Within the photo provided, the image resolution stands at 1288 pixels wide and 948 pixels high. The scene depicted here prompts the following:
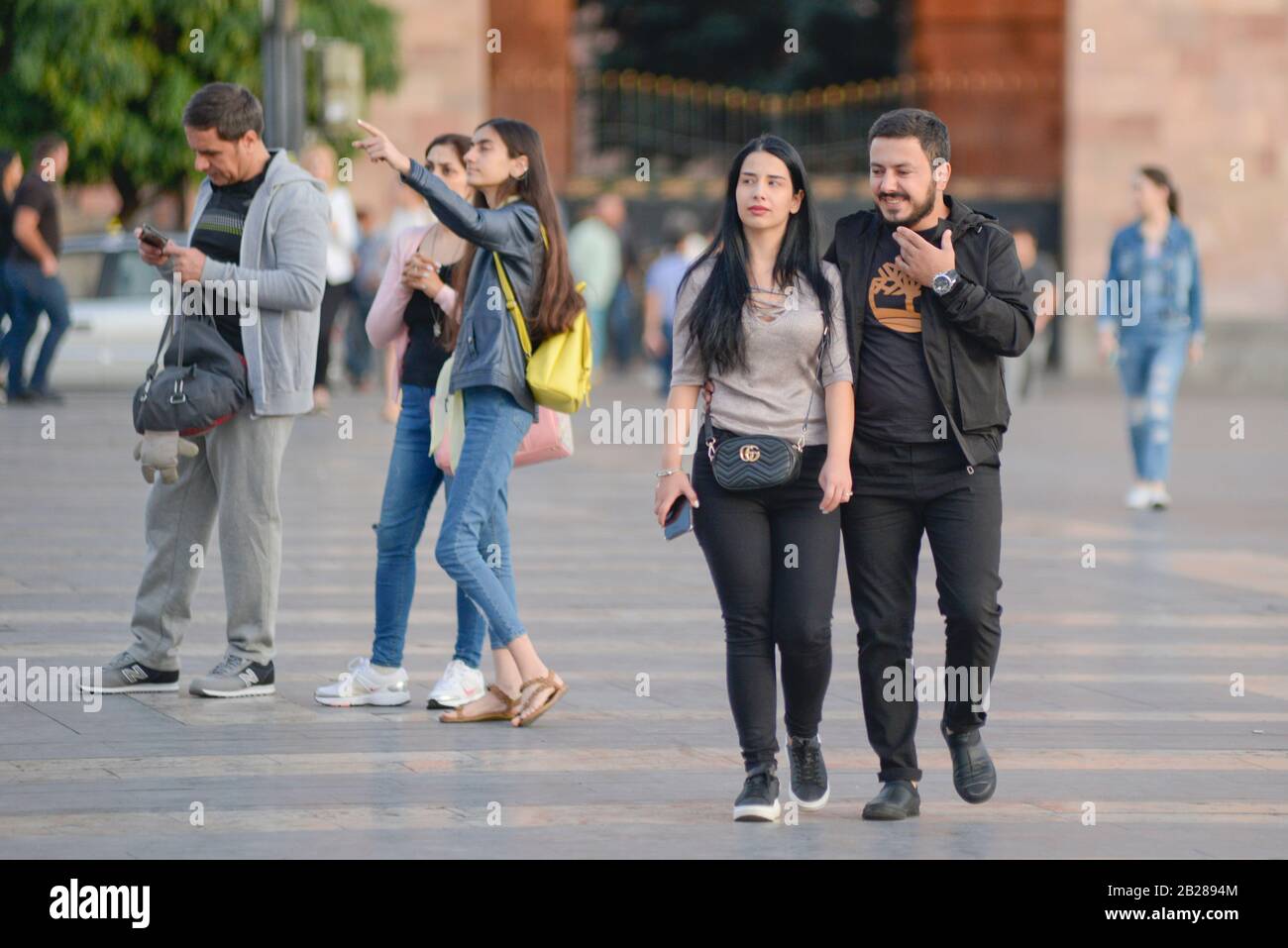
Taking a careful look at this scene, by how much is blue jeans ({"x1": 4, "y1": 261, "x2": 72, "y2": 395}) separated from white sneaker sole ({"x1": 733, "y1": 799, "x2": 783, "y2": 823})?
44.3ft

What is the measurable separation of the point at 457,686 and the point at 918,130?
8.39ft

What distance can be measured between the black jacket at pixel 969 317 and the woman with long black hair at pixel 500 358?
1.35m

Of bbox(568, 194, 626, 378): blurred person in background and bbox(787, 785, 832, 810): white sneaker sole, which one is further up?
bbox(568, 194, 626, 378): blurred person in background

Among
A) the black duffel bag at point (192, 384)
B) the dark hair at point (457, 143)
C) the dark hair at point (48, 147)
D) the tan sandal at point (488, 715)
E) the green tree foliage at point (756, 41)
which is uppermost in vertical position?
the green tree foliage at point (756, 41)

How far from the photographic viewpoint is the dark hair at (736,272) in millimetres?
5953

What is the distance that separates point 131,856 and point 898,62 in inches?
1211

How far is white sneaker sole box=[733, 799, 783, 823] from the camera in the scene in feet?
19.2

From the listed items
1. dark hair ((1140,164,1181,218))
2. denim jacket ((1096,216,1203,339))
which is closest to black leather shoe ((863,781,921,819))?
denim jacket ((1096,216,1203,339))

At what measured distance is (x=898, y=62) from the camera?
34.9m

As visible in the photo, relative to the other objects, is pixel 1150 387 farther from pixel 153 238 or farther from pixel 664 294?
pixel 664 294

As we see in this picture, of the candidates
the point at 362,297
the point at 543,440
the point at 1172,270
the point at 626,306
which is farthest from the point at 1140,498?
the point at 626,306

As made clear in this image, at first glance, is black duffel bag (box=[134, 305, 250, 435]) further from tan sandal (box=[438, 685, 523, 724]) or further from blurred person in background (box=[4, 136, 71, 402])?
blurred person in background (box=[4, 136, 71, 402])

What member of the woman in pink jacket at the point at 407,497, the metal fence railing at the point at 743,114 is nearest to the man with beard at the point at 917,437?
the woman in pink jacket at the point at 407,497

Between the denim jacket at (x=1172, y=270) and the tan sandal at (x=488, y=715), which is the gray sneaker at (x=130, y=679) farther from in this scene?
the denim jacket at (x=1172, y=270)
